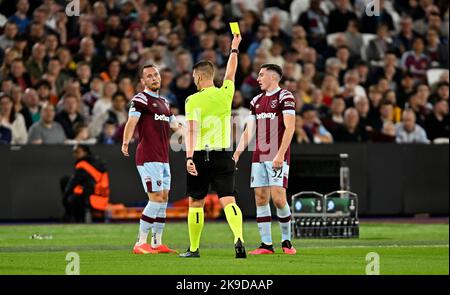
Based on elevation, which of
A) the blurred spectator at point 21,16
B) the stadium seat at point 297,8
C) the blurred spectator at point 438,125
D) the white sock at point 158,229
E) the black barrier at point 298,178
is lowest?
the white sock at point 158,229

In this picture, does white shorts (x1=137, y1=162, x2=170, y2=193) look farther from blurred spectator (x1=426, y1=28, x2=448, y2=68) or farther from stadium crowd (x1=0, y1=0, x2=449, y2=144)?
blurred spectator (x1=426, y1=28, x2=448, y2=68)

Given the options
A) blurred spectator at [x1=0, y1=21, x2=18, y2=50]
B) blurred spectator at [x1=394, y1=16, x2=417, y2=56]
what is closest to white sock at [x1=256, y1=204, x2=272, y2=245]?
blurred spectator at [x1=0, y1=21, x2=18, y2=50]

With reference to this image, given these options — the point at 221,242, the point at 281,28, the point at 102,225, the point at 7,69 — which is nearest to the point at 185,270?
the point at 221,242

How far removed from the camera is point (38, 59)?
85.9ft

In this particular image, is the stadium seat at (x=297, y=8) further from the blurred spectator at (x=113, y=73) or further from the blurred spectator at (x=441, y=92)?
the blurred spectator at (x=113, y=73)

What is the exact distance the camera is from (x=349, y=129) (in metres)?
26.9

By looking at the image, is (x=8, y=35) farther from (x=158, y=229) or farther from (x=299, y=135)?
(x=158, y=229)

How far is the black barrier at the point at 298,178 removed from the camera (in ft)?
82.7

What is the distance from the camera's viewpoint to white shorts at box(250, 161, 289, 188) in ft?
53.4

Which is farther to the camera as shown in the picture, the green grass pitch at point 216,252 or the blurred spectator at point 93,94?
the blurred spectator at point 93,94

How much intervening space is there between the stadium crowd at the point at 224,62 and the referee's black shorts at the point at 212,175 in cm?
999

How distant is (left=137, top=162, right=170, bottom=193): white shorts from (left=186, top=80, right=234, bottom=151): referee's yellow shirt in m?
1.29

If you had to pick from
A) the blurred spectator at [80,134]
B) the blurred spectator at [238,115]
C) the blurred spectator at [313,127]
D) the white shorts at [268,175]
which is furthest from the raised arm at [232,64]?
the blurred spectator at [313,127]
